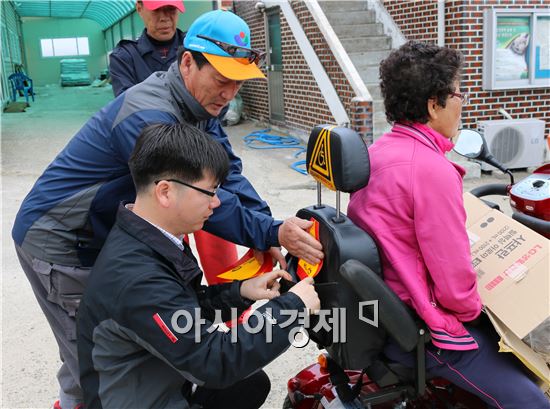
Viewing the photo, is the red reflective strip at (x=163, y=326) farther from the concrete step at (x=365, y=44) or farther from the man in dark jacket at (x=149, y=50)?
the concrete step at (x=365, y=44)

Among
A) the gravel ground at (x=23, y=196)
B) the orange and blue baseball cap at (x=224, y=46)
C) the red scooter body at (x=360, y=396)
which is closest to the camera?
the red scooter body at (x=360, y=396)

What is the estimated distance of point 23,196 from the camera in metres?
7.82

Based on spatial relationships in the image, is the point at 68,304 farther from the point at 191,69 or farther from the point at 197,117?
the point at 191,69

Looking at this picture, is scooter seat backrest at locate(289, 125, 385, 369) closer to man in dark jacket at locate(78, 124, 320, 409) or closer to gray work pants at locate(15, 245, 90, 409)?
man in dark jacket at locate(78, 124, 320, 409)

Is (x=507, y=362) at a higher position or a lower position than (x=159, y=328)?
lower

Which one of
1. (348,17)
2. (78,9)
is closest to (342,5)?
(348,17)

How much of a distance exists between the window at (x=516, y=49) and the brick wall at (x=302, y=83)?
178cm

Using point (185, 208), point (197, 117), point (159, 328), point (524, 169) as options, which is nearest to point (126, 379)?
point (159, 328)

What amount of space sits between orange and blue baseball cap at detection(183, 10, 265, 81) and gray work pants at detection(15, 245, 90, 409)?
0.96 meters

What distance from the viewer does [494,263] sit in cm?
199

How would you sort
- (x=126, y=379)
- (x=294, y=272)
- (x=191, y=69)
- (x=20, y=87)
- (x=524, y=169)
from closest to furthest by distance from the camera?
(x=126, y=379) < (x=294, y=272) < (x=191, y=69) < (x=524, y=169) < (x=20, y=87)

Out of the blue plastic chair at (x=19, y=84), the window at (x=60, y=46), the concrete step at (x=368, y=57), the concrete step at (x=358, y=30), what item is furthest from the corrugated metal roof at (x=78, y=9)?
the concrete step at (x=368, y=57)

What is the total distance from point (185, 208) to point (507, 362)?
1.09 meters

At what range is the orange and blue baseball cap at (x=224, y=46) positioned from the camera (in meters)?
2.24
